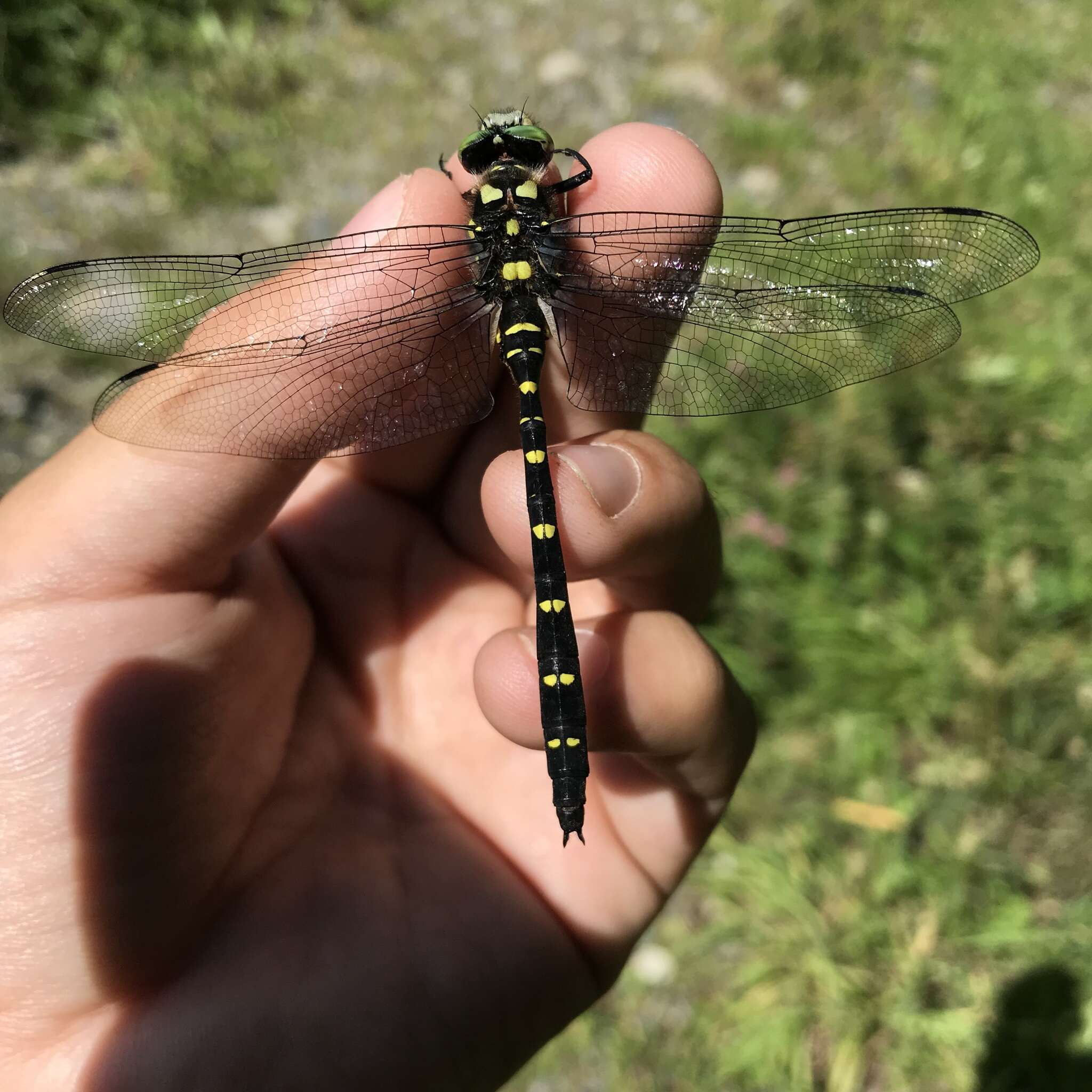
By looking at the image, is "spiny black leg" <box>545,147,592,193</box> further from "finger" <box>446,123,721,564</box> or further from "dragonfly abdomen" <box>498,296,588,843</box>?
"dragonfly abdomen" <box>498,296,588,843</box>

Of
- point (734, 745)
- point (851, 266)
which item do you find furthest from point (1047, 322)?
point (734, 745)

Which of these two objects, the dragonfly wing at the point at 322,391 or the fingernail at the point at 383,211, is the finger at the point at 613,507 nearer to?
the dragonfly wing at the point at 322,391

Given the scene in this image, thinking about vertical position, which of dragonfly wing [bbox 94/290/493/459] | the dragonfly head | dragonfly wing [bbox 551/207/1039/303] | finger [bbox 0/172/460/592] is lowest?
finger [bbox 0/172/460/592]

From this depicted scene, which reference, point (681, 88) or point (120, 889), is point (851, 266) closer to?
point (120, 889)

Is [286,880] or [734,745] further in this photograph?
[734,745]

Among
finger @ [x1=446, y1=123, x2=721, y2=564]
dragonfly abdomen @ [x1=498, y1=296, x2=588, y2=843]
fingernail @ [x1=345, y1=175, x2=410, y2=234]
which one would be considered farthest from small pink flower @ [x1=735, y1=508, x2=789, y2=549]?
fingernail @ [x1=345, y1=175, x2=410, y2=234]

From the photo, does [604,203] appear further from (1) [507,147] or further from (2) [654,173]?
(1) [507,147]
